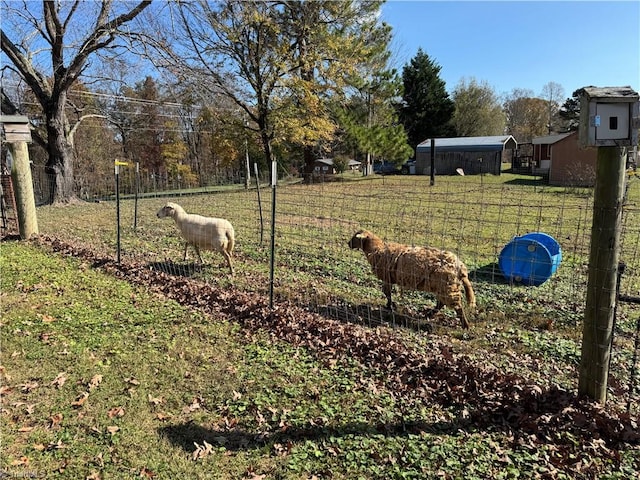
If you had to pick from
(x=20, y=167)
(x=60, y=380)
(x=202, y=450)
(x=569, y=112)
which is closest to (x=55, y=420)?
(x=60, y=380)

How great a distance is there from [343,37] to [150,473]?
30.6 m

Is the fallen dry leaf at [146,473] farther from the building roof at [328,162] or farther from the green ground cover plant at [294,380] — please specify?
the building roof at [328,162]

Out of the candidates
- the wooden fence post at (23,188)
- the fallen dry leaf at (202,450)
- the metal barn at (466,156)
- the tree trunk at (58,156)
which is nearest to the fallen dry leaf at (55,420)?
the fallen dry leaf at (202,450)

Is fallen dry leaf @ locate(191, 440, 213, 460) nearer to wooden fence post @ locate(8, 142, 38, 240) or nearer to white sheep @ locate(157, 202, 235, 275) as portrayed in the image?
white sheep @ locate(157, 202, 235, 275)

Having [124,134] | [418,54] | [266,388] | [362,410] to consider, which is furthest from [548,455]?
[418,54]

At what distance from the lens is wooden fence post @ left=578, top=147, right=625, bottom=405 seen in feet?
10.7

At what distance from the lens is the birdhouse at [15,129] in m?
10.2

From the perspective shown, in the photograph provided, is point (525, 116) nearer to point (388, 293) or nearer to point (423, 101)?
point (423, 101)

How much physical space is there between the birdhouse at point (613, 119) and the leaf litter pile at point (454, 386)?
81.8 inches

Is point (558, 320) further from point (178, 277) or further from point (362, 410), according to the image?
point (178, 277)

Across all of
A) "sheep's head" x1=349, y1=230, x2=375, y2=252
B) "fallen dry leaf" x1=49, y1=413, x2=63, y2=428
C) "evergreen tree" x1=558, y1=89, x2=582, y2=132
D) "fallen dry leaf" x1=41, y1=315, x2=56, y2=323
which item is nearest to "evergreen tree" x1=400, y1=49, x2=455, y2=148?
"evergreen tree" x1=558, y1=89, x2=582, y2=132

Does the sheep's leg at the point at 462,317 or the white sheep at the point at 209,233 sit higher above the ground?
the white sheep at the point at 209,233

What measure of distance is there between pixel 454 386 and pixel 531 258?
3972mm

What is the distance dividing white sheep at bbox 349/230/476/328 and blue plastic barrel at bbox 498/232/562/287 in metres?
1.82
